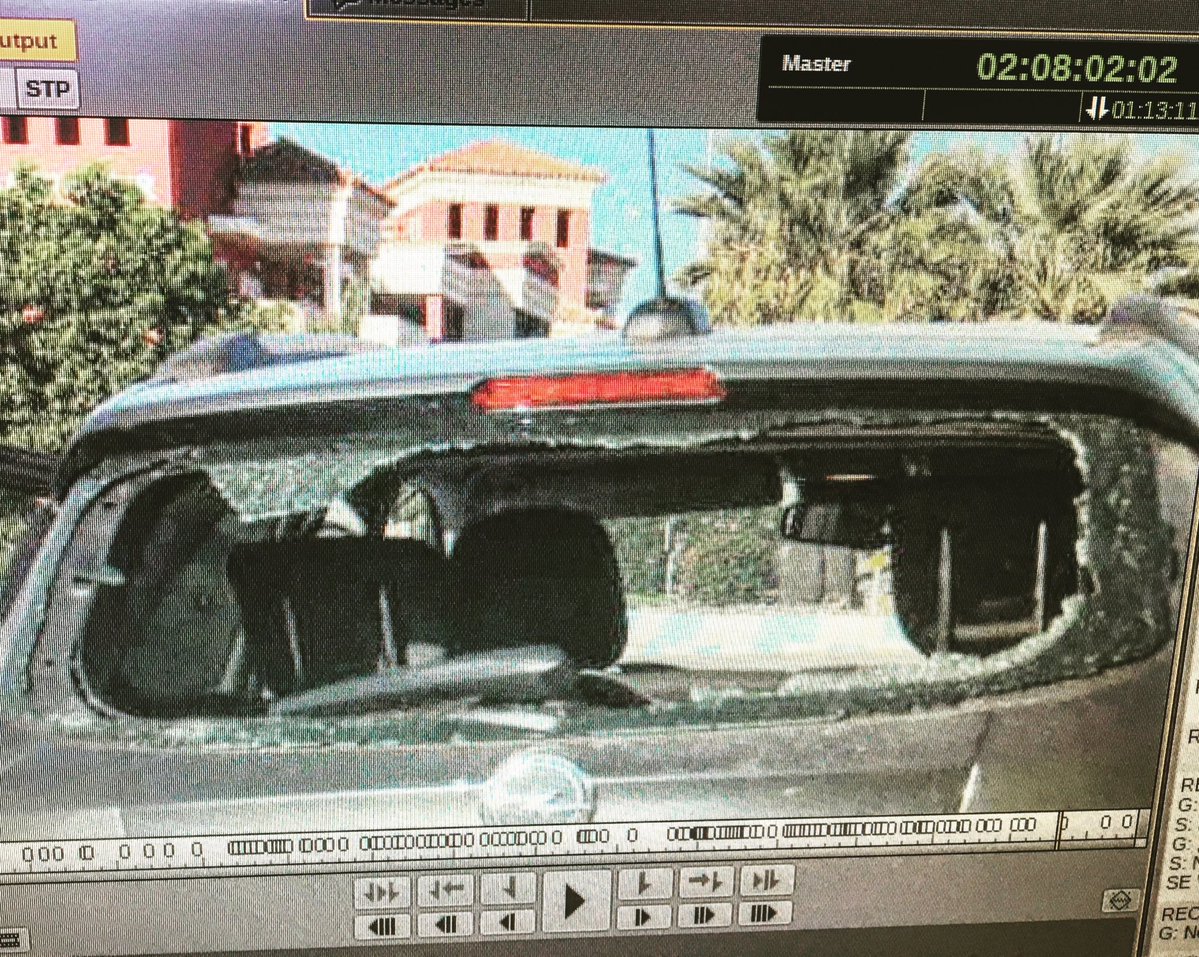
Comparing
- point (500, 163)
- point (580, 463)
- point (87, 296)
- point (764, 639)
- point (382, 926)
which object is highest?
point (500, 163)

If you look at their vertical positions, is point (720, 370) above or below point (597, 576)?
above

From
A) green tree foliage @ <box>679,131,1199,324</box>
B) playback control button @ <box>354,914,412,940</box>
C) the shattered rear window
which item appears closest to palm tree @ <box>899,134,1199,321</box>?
green tree foliage @ <box>679,131,1199,324</box>

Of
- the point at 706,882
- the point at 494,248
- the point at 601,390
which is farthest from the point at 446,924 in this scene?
the point at 494,248

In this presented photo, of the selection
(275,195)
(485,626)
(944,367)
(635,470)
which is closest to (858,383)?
(944,367)

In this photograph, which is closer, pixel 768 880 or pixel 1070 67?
pixel 1070 67

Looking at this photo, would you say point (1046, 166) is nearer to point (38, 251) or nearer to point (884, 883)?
point (884, 883)

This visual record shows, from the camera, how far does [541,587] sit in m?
1.09

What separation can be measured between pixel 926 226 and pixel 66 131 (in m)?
0.70

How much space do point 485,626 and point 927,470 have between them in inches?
16.3

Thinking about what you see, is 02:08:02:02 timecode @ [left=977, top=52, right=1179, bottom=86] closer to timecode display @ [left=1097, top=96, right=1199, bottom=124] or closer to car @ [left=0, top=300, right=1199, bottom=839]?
timecode display @ [left=1097, top=96, right=1199, bottom=124]

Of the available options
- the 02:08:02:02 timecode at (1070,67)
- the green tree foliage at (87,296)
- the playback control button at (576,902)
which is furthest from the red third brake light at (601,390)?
the playback control button at (576,902)

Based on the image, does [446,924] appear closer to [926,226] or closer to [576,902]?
[576,902]

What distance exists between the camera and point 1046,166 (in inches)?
40.8

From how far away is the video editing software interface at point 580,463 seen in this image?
3.25 ft
